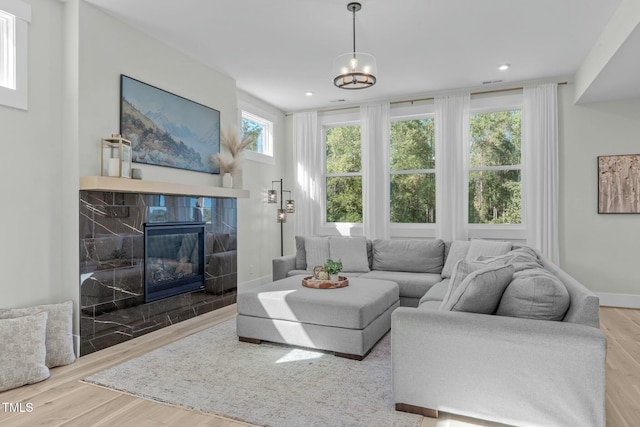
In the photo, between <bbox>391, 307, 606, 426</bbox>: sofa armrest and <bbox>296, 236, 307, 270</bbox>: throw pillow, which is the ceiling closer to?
<bbox>296, 236, 307, 270</bbox>: throw pillow

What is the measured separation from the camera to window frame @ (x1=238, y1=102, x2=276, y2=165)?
225 inches

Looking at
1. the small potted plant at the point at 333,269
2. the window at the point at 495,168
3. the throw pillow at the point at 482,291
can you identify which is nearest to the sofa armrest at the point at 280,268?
the small potted plant at the point at 333,269

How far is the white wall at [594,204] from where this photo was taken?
193 inches

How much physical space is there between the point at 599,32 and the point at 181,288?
16.1 ft

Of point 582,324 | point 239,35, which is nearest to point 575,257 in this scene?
point 582,324

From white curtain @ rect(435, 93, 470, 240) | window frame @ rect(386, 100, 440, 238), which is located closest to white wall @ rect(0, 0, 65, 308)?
window frame @ rect(386, 100, 440, 238)

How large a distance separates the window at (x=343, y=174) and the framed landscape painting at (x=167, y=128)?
225cm

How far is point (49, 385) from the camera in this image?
8.77ft

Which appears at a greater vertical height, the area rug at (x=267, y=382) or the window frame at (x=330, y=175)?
the window frame at (x=330, y=175)

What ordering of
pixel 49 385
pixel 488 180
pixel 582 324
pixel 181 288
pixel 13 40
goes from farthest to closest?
pixel 488 180, pixel 181 288, pixel 13 40, pixel 49 385, pixel 582 324

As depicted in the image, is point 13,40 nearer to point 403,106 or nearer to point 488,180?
point 403,106

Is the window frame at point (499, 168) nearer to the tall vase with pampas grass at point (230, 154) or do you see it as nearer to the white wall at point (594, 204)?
the white wall at point (594, 204)

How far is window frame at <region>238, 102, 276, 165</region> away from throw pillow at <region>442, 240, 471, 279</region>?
3.07 m

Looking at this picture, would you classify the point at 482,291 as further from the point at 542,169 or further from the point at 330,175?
the point at 330,175
